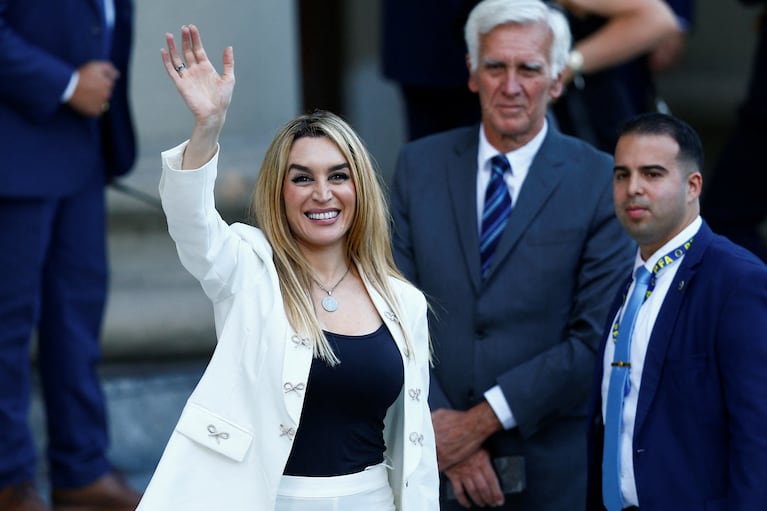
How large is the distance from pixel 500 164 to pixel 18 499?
1.78m

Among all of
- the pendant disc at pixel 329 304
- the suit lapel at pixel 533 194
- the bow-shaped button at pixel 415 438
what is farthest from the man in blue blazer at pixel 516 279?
the pendant disc at pixel 329 304

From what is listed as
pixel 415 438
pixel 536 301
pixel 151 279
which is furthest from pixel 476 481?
pixel 151 279

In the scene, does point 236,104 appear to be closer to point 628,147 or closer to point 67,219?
point 67,219

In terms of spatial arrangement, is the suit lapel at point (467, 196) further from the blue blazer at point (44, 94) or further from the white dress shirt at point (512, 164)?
the blue blazer at point (44, 94)

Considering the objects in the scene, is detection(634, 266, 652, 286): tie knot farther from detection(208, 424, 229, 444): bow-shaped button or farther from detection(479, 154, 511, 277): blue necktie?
detection(208, 424, 229, 444): bow-shaped button

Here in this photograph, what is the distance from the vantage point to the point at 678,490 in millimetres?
3061

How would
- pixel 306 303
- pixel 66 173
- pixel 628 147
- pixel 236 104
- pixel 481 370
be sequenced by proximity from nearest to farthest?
pixel 306 303
pixel 628 147
pixel 481 370
pixel 66 173
pixel 236 104

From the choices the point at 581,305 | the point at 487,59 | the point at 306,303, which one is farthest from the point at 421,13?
the point at 306,303

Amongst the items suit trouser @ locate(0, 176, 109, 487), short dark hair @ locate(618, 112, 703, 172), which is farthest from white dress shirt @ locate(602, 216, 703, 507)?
suit trouser @ locate(0, 176, 109, 487)

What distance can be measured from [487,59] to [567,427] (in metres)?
0.99

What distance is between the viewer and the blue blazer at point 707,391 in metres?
2.97

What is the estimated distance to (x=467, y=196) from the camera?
376 cm

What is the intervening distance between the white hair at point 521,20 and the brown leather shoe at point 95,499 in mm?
1785

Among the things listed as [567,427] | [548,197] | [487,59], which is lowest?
[567,427]
